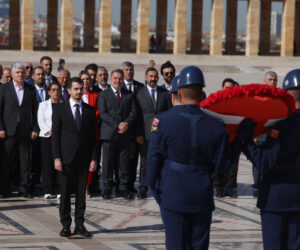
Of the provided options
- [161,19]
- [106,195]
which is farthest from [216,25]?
[106,195]

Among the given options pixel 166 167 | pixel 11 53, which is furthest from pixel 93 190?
pixel 11 53

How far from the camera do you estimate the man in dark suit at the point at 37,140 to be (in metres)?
11.7

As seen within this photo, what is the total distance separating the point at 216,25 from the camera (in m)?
53.1

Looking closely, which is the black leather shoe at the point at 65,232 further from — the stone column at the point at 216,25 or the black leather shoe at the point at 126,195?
the stone column at the point at 216,25

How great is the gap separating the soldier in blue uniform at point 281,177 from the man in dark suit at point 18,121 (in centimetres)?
633

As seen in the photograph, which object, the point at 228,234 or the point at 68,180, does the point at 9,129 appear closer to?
the point at 68,180

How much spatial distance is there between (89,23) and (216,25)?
10082 millimetres

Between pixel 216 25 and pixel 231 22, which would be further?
pixel 231 22

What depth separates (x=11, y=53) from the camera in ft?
147

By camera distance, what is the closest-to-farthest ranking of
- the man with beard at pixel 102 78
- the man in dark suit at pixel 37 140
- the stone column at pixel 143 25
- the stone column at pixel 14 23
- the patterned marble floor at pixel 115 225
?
the patterned marble floor at pixel 115 225 → the man in dark suit at pixel 37 140 → the man with beard at pixel 102 78 → the stone column at pixel 143 25 → the stone column at pixel 14 23

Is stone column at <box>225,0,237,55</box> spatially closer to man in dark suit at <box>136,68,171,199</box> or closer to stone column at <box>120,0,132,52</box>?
stone column at <box>120,0,132,52</box>

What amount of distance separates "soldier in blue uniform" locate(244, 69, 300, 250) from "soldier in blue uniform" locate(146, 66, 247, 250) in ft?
1.04

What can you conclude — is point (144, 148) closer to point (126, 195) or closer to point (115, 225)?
point (126, 195)

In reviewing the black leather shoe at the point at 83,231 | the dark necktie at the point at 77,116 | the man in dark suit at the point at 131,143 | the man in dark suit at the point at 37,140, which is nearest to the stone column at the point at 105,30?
the man in dark suit at the point at 131,143
